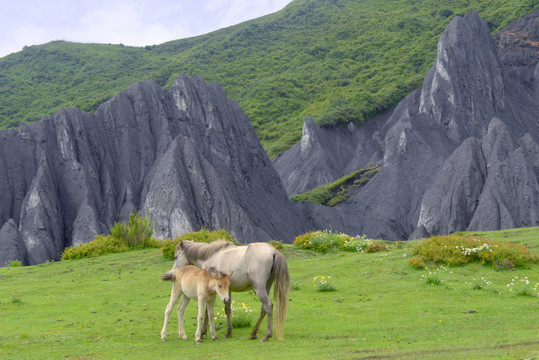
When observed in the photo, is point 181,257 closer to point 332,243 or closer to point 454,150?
point 332,243

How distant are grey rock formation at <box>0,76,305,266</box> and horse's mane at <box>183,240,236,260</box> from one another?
128 ft

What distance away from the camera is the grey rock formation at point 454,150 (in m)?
66.7

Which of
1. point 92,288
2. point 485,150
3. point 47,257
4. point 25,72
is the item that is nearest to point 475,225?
point 485,150

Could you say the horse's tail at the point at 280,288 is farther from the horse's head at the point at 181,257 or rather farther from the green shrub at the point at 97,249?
the green shrub at the point at 97,249

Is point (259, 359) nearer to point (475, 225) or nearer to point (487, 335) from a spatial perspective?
point (487, 335)

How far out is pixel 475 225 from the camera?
6212cm

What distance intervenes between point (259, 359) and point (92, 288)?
11.6 meters

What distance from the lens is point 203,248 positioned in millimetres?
13891

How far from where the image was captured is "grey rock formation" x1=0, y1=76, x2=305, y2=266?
58.5m

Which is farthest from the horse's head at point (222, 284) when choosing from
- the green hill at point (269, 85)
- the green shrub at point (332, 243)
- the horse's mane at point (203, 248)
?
the green hill at point (269, 85)

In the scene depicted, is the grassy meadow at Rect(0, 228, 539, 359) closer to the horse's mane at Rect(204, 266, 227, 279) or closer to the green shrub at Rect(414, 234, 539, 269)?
the green shrub at Rect(414, 234, 539, 269)

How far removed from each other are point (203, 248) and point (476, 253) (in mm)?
11792

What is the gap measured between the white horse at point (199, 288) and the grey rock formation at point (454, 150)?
54.6 m

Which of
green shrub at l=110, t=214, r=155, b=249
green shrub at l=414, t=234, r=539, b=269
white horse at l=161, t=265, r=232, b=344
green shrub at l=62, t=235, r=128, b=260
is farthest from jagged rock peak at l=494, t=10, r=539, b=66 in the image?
white horse at l=161, t=265, r=232, b=344
